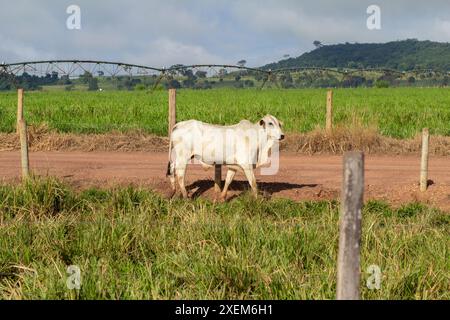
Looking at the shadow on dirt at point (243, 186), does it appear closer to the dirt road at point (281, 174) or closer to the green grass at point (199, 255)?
the dirt road at point (281, 174)

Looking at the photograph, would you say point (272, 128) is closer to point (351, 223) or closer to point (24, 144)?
point (24, 144)

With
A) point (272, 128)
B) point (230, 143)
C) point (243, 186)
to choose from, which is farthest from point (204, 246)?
point (243, 186)

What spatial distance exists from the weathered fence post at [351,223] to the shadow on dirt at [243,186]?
24.4ft

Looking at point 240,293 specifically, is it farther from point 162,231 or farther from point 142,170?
point 142,170

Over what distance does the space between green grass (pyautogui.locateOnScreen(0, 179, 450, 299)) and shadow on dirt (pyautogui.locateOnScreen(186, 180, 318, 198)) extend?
6.98 feet

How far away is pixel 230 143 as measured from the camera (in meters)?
11.0

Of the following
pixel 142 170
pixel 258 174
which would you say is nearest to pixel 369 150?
pixel 258 174

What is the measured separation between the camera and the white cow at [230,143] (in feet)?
35.9

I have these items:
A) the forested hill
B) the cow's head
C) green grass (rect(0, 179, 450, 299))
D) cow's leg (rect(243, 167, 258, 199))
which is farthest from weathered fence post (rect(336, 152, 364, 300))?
the forested hill

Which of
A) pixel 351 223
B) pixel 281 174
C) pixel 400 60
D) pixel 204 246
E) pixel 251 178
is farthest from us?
pixel 400 60

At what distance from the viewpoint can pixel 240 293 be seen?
6102mm

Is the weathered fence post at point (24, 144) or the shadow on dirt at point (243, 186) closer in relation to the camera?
the weathered fence post at point (24, 144)

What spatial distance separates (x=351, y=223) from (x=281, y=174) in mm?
9303

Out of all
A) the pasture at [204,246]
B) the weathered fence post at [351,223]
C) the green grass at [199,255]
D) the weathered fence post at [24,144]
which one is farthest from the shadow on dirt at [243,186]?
the weathered fence post at [351,223]
